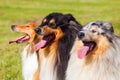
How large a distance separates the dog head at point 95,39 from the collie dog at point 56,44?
0.93 m

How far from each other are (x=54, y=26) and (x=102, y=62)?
1.69 m

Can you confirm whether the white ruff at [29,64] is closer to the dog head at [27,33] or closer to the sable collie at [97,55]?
the dog head at [27,33]

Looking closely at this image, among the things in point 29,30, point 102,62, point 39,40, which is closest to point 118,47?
point 102,62

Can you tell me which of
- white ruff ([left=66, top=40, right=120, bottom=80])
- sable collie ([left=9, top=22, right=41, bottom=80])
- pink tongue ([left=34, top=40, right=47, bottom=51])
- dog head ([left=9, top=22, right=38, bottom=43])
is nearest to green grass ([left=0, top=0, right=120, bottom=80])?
dog head ([left=9, top=22, right=38, bottom=43])

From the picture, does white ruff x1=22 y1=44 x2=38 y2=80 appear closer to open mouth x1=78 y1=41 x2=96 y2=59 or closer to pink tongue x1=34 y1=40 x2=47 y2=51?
pink tongue x1=34 y1=40 x2=47 y2=51

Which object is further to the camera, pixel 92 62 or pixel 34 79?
pixel 34 79

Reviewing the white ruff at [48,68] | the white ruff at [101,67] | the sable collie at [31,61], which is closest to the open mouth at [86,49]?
the white ruff at [101,67]

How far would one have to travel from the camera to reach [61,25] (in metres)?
9.70

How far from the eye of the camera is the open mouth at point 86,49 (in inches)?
330

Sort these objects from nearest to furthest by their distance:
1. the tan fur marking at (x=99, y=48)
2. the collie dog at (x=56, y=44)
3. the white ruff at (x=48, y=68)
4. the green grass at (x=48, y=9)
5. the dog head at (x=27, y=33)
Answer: the tan fur marking at (x=99, y=48), the collie dog at (x=56, y=44), the white ruff at (x=48, y=68), the dog head at (x=27, y=33), the green grass at (x=48, y=9)

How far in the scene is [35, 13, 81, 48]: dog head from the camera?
9.59m

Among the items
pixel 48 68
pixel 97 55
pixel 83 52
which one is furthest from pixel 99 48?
pixel 48 68

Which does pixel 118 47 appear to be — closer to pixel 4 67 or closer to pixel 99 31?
pixel 99 31

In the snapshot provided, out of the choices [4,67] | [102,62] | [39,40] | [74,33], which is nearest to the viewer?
[102,62]
